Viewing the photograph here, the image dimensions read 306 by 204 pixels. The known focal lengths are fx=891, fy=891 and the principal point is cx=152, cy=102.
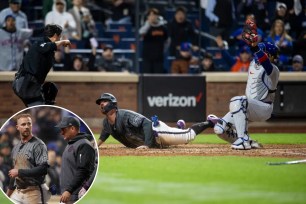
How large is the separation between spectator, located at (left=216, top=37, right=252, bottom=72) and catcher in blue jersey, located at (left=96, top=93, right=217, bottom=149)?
18.8 ft

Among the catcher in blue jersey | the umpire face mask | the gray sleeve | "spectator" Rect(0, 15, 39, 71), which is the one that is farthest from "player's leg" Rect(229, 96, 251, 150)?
"spectator" Rect(0, 15, 39, 71)

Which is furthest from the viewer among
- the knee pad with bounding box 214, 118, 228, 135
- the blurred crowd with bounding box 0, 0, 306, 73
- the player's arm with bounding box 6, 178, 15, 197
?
the blurred crowd with bounding box 0, 0, 306, 73

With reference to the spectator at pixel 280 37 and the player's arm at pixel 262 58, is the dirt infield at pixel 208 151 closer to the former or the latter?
the player's arm at pixel 262 58

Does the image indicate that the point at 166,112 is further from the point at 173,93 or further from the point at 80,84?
the point at 80,84

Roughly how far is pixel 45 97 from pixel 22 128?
5323 mm

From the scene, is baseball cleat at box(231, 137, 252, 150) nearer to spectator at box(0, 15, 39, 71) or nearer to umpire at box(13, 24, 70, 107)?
umpire at box(13, 24, 70, 107)

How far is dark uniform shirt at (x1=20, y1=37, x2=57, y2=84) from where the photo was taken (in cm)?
1239

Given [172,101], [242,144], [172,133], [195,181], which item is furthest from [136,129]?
[172,101]

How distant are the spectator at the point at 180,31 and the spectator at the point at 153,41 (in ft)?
0.61

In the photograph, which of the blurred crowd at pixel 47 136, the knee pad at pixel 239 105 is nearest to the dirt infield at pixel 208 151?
the knee pad at pixel 239 105

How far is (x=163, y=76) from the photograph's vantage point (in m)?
18.8

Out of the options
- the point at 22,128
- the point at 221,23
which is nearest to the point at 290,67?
the point at 221,23

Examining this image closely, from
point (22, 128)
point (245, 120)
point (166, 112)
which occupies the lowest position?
point (166, 112)

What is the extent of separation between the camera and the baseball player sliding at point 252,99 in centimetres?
1279
